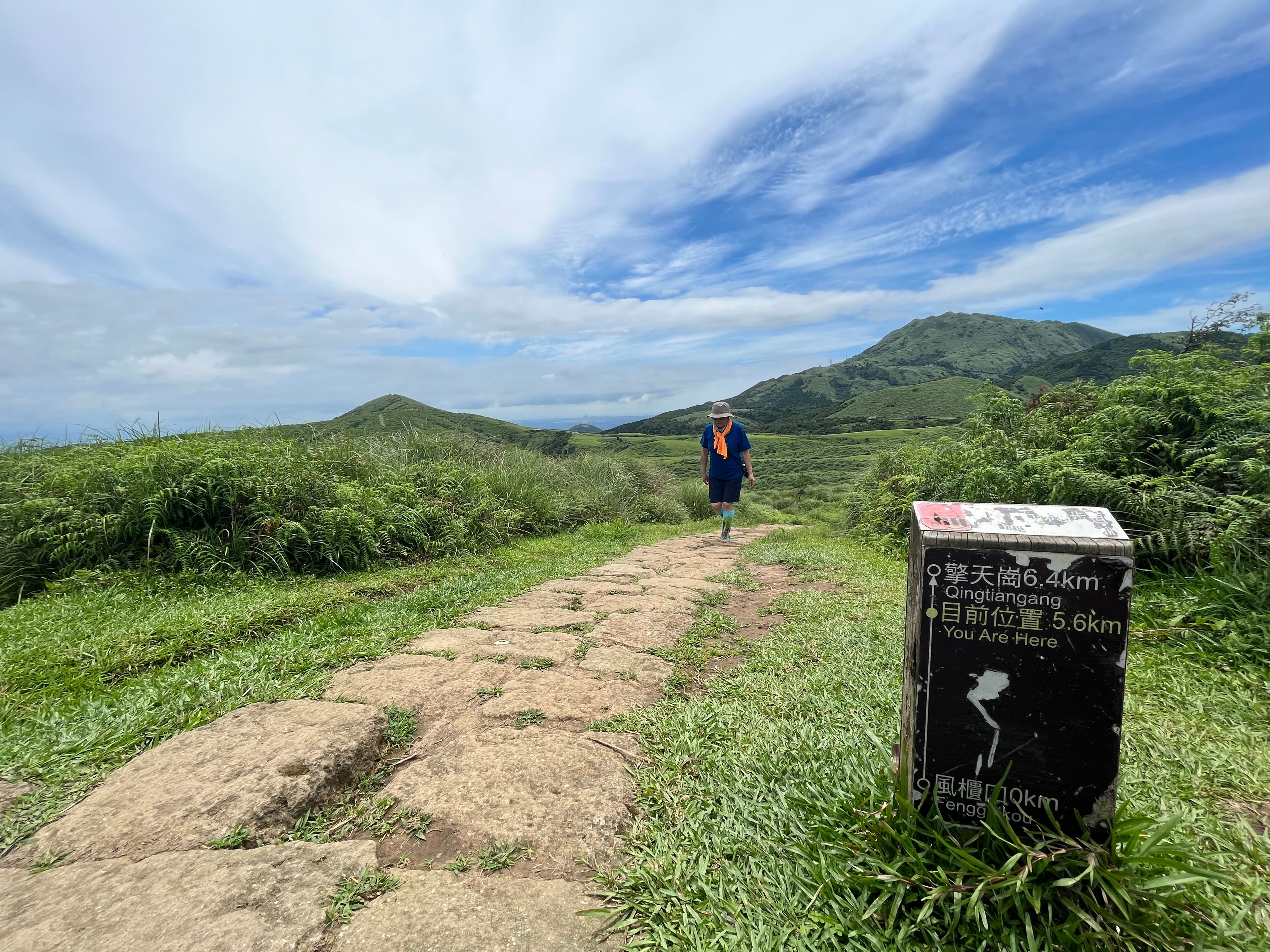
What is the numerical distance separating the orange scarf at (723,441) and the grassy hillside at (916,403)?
61159 millimetres

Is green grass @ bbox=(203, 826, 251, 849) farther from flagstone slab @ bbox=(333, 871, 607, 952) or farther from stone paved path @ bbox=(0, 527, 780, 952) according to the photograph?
flagstone slab @ bbox=(333, 871, 607, 952)

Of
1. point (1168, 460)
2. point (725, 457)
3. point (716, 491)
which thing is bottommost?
point (716, 491)

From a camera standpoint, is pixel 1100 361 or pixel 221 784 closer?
pixel 221 784

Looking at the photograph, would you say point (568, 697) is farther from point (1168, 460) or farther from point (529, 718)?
point (1168, 460)

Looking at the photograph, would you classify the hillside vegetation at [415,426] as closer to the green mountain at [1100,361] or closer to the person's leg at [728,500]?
the person's leg at [728,500]

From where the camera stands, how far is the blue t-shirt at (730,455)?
852cm

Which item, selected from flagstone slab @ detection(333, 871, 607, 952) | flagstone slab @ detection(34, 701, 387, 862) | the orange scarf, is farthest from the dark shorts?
flagstone slab @ detection(333, 871, 607, 952)

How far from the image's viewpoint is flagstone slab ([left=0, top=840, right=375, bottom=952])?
4.70 ft

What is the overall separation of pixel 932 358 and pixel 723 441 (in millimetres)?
181168

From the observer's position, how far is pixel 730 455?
336 inches

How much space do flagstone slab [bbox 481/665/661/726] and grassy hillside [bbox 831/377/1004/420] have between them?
66.8 metres

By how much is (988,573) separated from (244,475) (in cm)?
621

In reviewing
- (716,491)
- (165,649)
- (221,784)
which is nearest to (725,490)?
(716,491)

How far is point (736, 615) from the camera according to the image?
4496 millimetres
